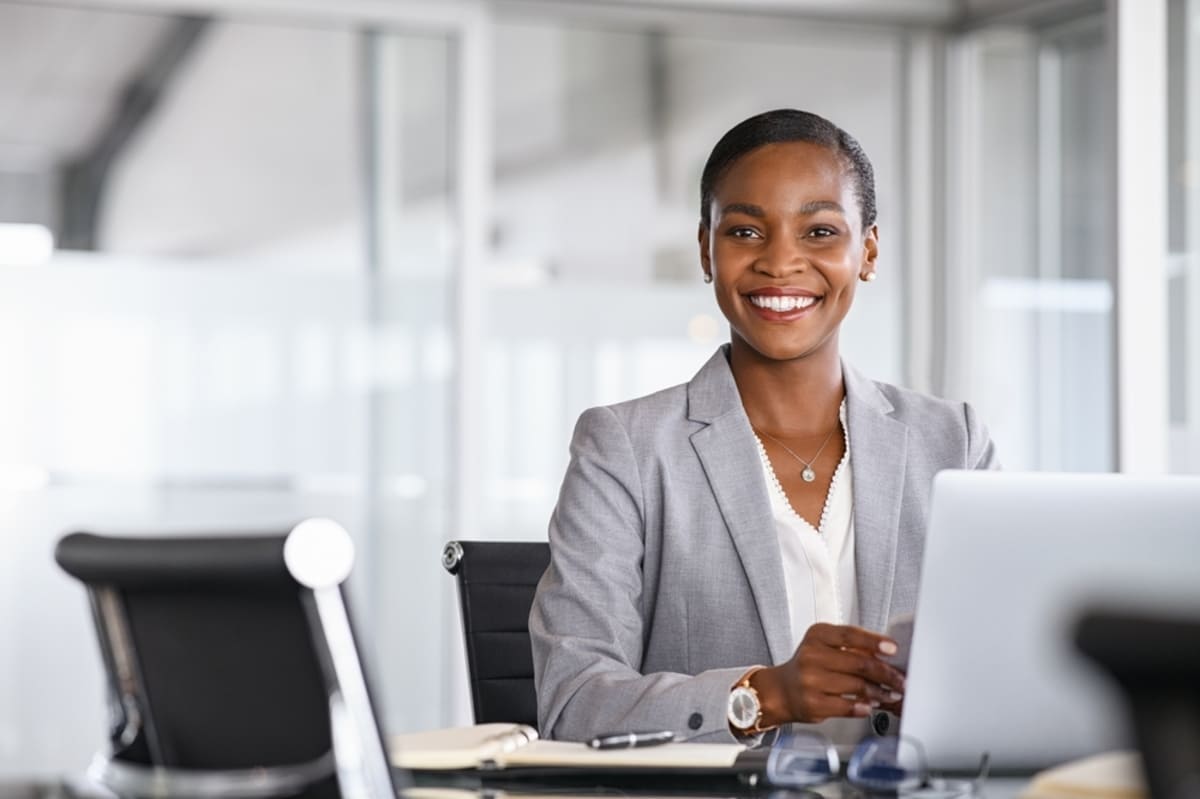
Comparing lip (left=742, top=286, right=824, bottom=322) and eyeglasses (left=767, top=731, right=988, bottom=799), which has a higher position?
lip (left=742, top=286, right=824, bottom=322)

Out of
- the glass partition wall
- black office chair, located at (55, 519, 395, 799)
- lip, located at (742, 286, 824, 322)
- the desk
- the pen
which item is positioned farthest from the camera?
the glass partition wall

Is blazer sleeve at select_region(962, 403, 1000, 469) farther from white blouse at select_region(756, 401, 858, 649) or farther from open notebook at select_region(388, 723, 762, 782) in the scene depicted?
open notebook at select_region(388, 723, 762, 782)

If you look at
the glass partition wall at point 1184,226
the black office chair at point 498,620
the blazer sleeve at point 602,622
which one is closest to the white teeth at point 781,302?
the blazer sleeve at point 602,622

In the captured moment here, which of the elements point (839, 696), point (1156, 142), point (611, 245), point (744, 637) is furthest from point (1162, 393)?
point (839, 696)

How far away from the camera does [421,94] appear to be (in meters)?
4.81

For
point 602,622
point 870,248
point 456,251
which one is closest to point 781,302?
point 870,248

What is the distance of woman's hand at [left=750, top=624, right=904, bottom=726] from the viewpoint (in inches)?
65.4

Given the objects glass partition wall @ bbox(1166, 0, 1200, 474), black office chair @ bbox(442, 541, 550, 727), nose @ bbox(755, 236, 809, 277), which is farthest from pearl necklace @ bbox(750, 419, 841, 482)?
glass partition wall @ bbox(1166, 0, 1200, 474)

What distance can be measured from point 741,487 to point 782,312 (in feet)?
0.77

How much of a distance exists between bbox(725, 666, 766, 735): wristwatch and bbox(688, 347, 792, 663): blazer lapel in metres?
0.25

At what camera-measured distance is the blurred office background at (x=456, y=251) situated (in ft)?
14.4

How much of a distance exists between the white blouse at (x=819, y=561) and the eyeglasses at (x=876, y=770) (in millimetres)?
584

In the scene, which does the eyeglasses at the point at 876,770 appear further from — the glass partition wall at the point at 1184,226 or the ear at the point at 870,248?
the glass partition wall at the point at 1184,226

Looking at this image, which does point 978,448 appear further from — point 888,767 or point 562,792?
point 562,792
